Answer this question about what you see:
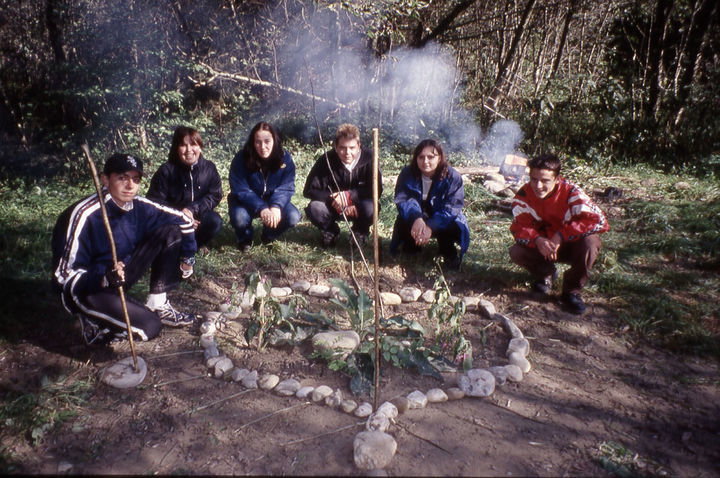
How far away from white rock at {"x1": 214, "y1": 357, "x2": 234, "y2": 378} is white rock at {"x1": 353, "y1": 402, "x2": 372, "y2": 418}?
2.59ft

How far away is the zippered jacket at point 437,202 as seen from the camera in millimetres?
3891

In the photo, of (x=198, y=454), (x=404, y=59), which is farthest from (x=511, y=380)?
(x=404, y=59)

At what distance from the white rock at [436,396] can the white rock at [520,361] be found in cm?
56

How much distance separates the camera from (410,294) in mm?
3516

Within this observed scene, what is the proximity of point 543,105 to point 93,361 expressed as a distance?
26.4 feet

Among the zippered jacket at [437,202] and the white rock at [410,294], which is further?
the zippered jacket at [437,202]

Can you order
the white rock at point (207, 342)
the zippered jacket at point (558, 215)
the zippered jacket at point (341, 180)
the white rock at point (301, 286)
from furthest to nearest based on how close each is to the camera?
the zippered jacket at point (341, 180) < the white rock at point (301, 286) < the zippered jacket at point (558, 215) < the white rock at point (207, 342)

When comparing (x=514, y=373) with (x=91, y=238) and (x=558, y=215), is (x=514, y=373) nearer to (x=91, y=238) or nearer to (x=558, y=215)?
(x=558, y=215)

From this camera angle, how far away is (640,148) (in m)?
7.80

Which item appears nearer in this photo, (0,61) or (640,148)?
(640,148)

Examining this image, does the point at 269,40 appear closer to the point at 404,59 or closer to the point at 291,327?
the point at 404,59

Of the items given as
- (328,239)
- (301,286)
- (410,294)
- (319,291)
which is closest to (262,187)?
(328,239)

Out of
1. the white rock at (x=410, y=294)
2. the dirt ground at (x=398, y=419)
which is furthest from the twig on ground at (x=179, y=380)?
the white rock at (x=410, y=294)

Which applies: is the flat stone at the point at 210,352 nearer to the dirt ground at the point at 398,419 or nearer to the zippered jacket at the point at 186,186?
the dirt ground at the point at 398,419
